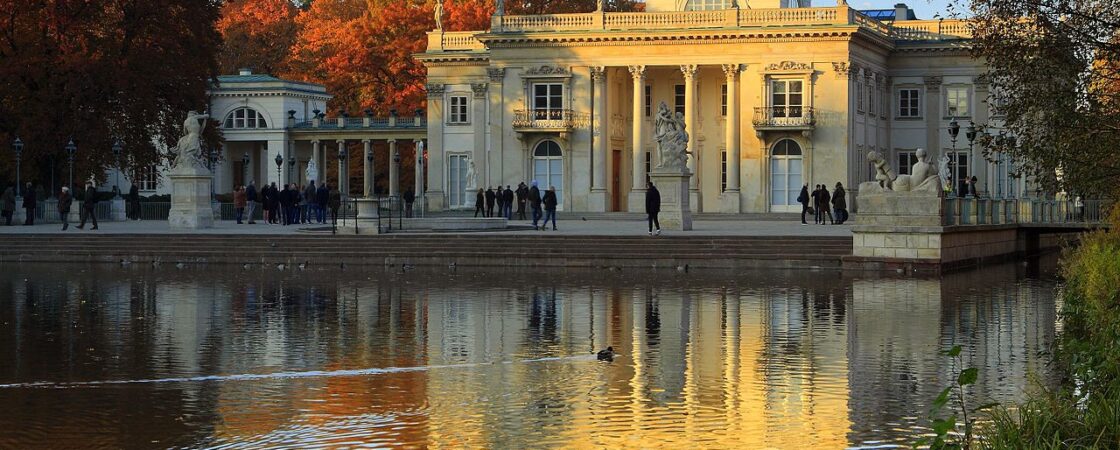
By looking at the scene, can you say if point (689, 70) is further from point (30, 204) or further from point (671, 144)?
point (30, 204)

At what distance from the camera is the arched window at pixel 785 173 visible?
63219 millimetres

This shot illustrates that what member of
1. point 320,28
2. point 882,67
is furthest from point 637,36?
point 320,28

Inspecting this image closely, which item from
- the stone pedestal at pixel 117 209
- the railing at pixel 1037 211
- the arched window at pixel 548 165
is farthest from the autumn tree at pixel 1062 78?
the arched window at pixel 548 165

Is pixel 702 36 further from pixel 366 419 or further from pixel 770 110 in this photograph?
pixel 366 419

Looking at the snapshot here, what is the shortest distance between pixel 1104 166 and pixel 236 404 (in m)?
15.0

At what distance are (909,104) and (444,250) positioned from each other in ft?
122

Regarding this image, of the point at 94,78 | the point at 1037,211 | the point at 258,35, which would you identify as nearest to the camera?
the point at 1037,211

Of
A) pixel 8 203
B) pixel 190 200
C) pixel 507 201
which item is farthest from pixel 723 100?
pixel 8 203

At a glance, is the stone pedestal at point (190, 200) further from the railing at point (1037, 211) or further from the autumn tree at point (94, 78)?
the railing at point (1037, 211)

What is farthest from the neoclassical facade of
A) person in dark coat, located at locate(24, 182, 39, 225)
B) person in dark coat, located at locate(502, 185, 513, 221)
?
person in dark coat, located at locate(24, 182, 39, 225)

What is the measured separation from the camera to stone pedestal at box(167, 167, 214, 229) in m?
43.3

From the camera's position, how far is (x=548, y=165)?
66.4 metres

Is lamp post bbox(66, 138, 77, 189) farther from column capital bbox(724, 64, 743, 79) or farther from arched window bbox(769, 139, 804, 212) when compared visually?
arched window bbox(769, 139, 804, 212)

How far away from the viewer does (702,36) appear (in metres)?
63.1
